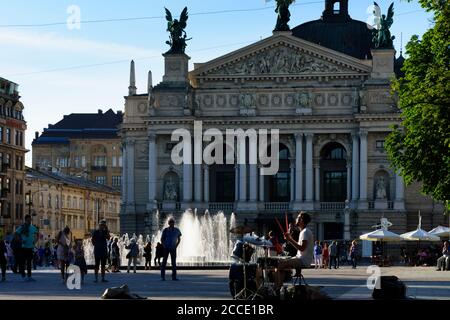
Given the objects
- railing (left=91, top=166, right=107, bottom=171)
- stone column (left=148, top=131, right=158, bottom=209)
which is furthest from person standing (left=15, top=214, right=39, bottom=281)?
railing (left=91, top=166, right=107, bottom=171)

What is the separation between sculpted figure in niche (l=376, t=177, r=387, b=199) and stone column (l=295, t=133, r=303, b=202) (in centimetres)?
732

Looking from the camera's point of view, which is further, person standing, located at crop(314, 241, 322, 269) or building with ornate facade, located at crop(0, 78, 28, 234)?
building with ornate facade, located at crop(0, 78, 28, 234)

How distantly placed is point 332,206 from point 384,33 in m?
17.4

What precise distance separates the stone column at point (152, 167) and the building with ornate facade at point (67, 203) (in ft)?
70.8

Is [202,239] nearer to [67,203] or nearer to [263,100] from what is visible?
[263,100]

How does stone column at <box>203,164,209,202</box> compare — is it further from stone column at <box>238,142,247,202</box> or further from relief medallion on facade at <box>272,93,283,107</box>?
relief medallion on facade at <box>272,93,283,107</box>

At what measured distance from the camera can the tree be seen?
146 ft

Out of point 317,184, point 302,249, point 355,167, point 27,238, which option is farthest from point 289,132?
point 302,249

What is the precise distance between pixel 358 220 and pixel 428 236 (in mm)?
29782

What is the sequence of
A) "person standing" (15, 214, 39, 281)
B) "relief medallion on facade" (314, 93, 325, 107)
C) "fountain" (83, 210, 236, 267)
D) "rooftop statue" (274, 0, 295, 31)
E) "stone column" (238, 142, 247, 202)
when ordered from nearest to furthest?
1. "person standing" (15, 214, 39, 281)
2. "fountain" (83, 210, 236, 267)
3. "relief medallion on facade" (314, 93, 325, 107)
4. "stone column" (238, 142, 247, 202)
5. "rooftop statue" (274, 0, 295, 31)

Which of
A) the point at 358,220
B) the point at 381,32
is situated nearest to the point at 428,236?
the point at 358,220

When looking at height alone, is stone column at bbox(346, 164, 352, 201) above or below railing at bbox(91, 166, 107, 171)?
below

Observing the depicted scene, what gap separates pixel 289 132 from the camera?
10956 centimetres

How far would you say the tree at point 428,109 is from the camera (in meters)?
44.5
